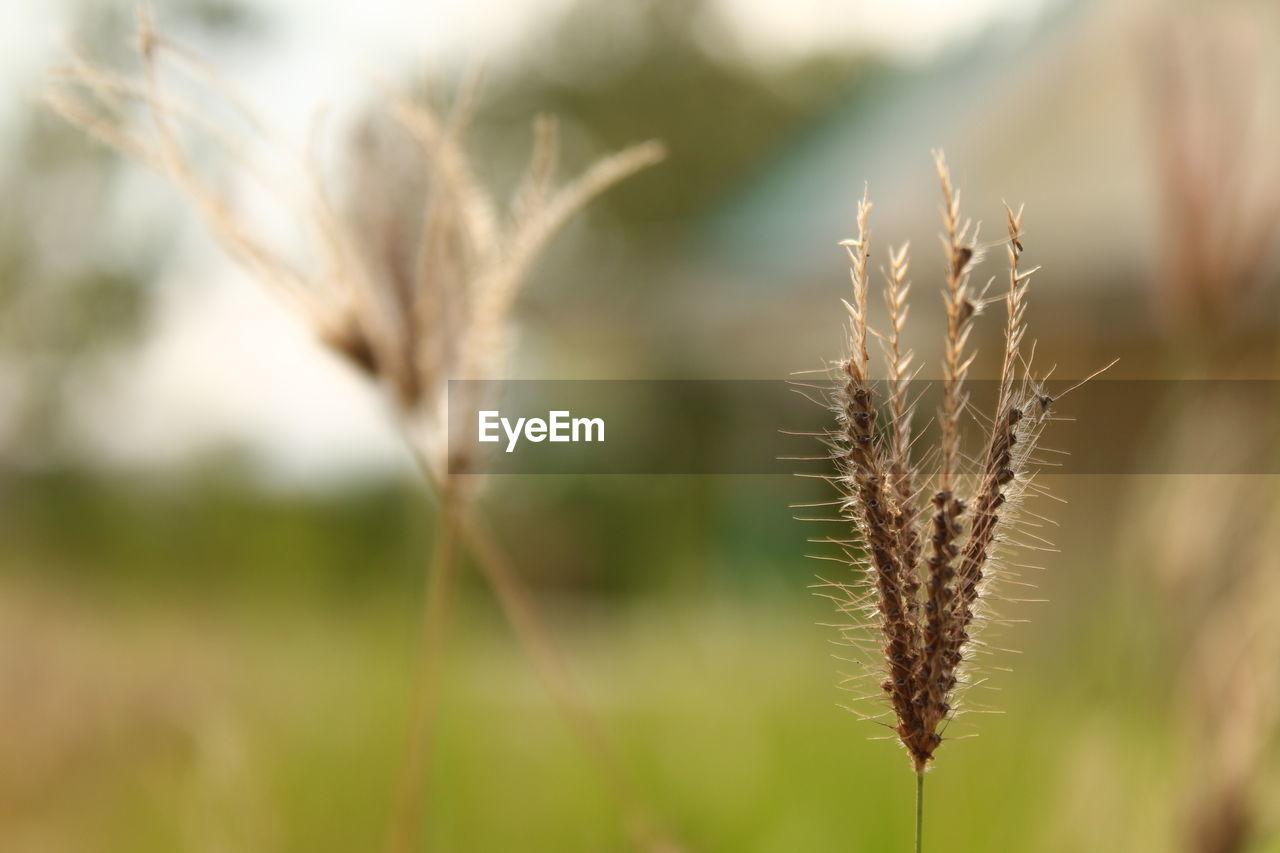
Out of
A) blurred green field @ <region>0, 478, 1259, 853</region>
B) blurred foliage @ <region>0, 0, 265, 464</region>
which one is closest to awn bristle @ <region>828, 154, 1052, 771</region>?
blurred green field @ <region>0, 478, 1259, 853</region>

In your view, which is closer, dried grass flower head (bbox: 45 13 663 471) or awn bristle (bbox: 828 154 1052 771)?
awn bristle (bbox: 828 154 1052 771)

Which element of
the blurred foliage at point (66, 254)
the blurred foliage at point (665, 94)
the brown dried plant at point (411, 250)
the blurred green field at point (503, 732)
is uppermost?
the blurred foliage at point (665, 94)

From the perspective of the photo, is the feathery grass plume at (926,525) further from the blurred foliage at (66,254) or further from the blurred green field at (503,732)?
the blurred foliage at (66,254)

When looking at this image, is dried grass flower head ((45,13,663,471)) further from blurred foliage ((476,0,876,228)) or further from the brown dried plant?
blurred foliage ((476,0,876,228))

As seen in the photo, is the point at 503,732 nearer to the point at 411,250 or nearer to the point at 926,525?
the point at 411,250

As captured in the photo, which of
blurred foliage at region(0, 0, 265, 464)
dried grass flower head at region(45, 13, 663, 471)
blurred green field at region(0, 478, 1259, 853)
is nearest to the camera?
dried grass flower head at region(45, 13, 663, 471)

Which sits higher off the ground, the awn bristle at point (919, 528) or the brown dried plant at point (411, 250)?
the brown dried plant at point (411, 250)

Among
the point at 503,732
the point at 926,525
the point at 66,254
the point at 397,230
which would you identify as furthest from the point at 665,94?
the point at 926,525

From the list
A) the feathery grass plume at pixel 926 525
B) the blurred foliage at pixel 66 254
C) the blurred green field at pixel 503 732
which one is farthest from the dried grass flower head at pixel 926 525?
the blurred foliage at pixel 66 254
